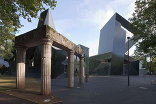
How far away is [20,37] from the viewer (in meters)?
24.9

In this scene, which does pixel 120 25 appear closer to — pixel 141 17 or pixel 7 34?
pixel 141 17

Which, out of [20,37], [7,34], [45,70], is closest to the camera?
[45,70]

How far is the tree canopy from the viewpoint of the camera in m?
34.0

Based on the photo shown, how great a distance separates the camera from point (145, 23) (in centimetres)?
3584

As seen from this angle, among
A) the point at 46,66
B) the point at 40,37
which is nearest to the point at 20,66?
the point at 46,66

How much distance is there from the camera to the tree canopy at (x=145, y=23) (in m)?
34.0

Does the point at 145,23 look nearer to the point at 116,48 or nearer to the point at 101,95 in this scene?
the point at 101,95

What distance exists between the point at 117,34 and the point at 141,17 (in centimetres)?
4558

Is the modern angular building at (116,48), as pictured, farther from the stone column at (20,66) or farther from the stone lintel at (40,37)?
the stone column at (20,66)

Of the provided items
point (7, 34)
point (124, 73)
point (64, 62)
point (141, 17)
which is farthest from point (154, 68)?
point (7, 34)

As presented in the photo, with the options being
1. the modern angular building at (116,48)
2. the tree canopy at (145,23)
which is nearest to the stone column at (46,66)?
the tree canopy at (145,23)

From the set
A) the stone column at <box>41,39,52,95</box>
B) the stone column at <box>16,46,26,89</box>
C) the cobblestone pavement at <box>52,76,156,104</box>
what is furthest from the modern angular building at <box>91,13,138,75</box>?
the stone column at <box>41,39,52,95</box>

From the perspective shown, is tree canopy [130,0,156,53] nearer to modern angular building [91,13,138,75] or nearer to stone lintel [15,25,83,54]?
stone lintel [15,25,83,54]

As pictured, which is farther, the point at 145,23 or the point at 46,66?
the point at 145,23
